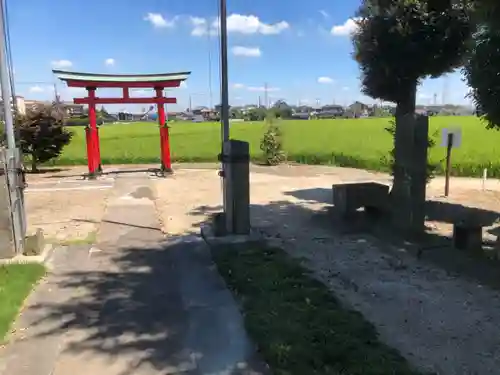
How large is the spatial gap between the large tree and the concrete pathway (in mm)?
3418

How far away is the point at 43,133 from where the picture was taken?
52.2ft

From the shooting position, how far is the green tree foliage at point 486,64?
4465 mm

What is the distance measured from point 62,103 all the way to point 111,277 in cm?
1399

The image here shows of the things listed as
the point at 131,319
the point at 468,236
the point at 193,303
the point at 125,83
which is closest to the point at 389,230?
the point at 468,236

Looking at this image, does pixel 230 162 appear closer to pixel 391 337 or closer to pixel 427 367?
pixel 391 337

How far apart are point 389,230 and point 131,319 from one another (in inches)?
176

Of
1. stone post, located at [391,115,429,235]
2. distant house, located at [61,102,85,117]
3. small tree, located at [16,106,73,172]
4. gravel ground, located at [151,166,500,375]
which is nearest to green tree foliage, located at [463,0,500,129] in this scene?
stone post, located at [391,115,429,235]

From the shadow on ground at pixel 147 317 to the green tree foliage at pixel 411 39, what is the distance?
4529mm

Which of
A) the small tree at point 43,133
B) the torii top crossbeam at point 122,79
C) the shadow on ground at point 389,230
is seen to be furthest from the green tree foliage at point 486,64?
the small tree at point 43,133

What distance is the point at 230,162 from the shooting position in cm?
666

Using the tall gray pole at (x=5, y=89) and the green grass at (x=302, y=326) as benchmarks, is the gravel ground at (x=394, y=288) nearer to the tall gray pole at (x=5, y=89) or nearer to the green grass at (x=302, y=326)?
the green grass at (x=302, y=326)

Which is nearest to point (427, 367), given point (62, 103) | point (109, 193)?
point (109, 193)

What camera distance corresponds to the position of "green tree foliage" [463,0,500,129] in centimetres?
446

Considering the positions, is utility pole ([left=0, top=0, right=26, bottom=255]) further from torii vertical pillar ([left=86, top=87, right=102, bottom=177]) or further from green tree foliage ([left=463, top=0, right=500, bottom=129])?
torii vertical pillar ([left=86, top=87, right=102, bottom=177])
